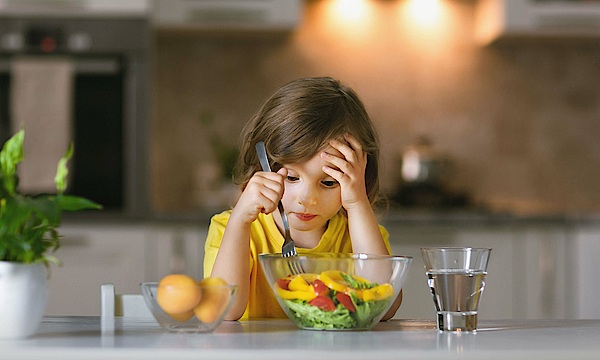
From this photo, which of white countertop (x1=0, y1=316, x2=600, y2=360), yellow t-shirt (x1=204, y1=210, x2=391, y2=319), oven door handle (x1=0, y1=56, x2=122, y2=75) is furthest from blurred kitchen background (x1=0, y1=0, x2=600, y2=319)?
white countertop (x1=0, y1=316, x2=600, y2=360)

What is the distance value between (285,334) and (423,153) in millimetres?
2247

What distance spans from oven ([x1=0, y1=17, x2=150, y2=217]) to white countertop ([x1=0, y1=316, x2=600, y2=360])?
1639 millimetres

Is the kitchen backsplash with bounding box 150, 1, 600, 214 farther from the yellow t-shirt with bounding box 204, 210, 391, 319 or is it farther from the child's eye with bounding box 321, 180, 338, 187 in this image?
the child's eye with bounding box 321, 180, 338, 187

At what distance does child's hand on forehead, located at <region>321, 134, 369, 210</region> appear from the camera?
1016 mm

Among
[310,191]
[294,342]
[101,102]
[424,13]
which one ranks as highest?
[424,13]

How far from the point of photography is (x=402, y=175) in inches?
112

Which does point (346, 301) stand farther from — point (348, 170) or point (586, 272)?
point (586, 272)

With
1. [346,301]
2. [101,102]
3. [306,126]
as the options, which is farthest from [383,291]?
[101,102]

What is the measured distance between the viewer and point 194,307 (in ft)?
2.10

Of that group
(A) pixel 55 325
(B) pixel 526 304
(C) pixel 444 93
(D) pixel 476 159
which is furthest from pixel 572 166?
(A) pixel 55 325

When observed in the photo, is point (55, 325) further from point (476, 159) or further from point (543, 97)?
point (543, 97)

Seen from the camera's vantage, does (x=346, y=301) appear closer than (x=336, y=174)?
Yes

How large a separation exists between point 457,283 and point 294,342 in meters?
0.22

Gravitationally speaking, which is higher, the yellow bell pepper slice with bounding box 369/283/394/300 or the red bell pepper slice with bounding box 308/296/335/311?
the yellow bell pepper slice with bounding box 369/283/394/300
